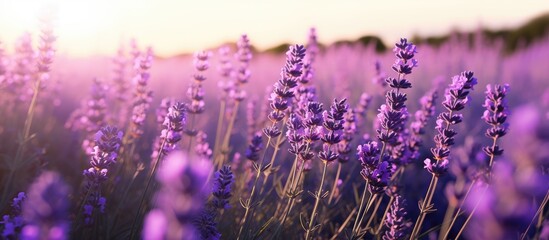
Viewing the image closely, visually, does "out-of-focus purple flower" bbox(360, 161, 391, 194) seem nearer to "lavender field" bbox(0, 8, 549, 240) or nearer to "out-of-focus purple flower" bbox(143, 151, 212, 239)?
"lavender field" bbox(0, 8, 549, 240)

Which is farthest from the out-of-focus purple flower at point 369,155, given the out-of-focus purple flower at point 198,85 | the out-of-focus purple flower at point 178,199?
the out-of-focus purple flower at point 178,199

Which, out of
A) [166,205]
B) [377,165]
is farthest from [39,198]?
[377,165]

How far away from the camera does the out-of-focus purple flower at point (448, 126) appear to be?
7.84ft

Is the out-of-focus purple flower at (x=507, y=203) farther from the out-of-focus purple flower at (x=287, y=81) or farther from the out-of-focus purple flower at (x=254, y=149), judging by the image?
the out-of-focus purple flower at (x=254, y=149)

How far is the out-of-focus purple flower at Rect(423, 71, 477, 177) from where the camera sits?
239 cm

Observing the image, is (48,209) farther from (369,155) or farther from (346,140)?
(346,140)

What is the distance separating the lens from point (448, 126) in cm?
252

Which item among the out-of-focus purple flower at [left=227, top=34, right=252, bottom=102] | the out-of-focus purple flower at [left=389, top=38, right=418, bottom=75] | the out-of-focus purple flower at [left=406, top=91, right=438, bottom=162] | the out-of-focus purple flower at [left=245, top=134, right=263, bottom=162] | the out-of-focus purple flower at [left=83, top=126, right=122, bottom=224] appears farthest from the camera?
the out-of-focus purple flower at [left=227, top=34, right=252, bottom=102]

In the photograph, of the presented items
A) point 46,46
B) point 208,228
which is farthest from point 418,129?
point 46,46

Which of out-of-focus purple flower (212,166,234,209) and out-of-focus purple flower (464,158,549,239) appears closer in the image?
out-of-focus purple flower (464,158,549,239)

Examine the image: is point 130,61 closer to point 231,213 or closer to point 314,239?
point 231,213

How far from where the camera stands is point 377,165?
2.34 metres

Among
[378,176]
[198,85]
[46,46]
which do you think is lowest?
[378,176]

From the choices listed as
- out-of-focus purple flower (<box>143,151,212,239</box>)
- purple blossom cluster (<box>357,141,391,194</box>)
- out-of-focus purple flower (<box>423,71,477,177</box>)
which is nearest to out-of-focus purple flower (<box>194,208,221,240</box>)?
purple blossom cluster (<box>357,141,391,194</box>)
